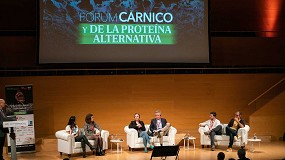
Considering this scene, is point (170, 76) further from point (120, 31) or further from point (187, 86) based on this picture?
point (120, 31)

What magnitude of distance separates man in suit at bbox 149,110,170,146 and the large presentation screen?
56.8 inches

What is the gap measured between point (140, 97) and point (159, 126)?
1262mm

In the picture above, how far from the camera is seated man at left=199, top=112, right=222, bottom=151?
12.3 meters

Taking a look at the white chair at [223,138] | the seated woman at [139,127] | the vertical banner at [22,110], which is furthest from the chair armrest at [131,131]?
the vertical banner at [22,110]

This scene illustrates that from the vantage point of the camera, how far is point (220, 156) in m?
6.64

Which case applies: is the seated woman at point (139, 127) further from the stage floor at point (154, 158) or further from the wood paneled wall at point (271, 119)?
the wood paneled wall at point (271, 119)

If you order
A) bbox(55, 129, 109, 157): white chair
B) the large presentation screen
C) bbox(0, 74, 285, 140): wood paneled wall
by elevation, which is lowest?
bbox(55, 129, 109, 157): white chair

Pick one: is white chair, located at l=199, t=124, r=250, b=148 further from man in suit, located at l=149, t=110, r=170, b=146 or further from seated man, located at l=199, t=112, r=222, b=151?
man in suit, located at l=149, t=110, r=170, b=146

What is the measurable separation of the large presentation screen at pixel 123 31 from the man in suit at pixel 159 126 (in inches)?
56.8

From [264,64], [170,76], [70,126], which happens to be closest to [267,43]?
[264,64]

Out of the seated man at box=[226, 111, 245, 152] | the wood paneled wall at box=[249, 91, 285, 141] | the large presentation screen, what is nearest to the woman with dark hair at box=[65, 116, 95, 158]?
the large presentation screen

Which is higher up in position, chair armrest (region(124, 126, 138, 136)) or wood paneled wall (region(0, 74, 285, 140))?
wood paneled wall (region(0, 74, 285, 140))

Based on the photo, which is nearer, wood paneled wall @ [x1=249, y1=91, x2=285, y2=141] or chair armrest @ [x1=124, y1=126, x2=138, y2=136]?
chair armrest @ [x1=124, y1=126, x2=138, y2=136]

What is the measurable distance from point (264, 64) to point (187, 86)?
214 cm
